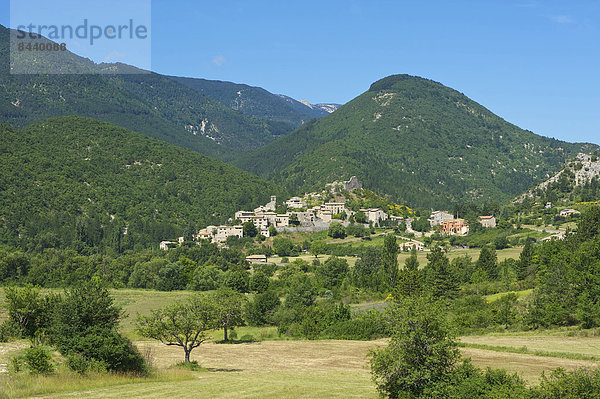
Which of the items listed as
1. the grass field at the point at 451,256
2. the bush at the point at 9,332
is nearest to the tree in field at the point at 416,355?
the bush at the point at 9,332

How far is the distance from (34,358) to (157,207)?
149170 mm

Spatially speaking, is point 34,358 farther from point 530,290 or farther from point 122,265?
point 122,265

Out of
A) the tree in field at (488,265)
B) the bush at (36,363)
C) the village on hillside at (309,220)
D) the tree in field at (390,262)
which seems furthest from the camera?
the village on hillside at (309,220)

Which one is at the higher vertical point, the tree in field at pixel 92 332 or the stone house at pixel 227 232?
the stone house at pixel 227 232

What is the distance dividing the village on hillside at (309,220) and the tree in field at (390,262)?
128 ft

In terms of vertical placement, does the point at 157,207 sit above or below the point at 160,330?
above

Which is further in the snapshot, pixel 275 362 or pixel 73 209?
pixel 73 209

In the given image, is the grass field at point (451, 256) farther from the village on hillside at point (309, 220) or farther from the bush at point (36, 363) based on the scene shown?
the bush at point (36, 363)

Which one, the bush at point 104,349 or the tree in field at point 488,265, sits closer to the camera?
the bush at point 104,349

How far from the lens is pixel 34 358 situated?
28406 mm

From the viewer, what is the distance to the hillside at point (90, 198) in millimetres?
141625

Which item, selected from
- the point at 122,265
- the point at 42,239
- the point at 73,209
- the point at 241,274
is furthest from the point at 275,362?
the point at 73,209

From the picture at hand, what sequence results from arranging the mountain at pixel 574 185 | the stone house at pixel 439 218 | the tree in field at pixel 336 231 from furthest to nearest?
the stone house at pixel 439 218 < the mountain at pixel 574 185 < the tree in field at pixel 336 231

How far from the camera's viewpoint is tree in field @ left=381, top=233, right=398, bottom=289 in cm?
8650
